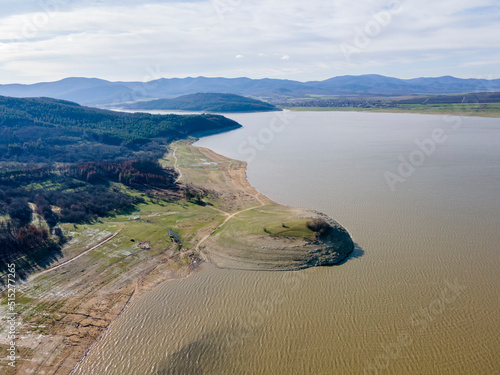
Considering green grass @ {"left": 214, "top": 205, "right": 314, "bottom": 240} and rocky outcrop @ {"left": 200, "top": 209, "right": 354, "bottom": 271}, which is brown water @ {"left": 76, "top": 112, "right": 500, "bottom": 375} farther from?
green grass @ {"left": 214, "top": 205, "right": 314, "bottom": 240}

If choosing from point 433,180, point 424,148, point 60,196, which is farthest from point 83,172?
point 424,148

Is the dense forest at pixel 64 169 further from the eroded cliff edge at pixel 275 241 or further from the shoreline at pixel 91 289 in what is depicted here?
the eroded cliff edge at pixel 275 241

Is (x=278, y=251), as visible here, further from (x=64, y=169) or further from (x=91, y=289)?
(x=64, y=169)

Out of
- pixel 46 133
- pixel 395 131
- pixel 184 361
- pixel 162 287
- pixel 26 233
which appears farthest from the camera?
pixel 395 131

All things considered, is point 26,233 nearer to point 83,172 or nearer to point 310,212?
point 83,172

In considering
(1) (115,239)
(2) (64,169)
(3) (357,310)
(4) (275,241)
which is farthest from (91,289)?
(2) (64,169)
